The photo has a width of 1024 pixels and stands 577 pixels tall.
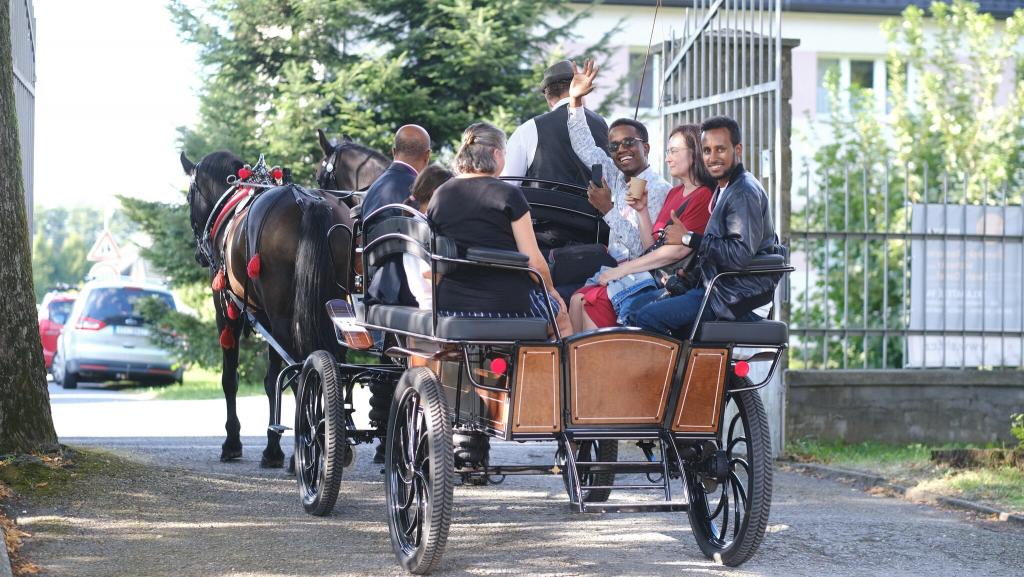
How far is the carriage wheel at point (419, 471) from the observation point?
18.8 ft

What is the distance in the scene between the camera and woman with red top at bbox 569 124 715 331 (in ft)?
20.1

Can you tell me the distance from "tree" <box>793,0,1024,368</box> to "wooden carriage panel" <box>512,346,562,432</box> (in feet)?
18.0

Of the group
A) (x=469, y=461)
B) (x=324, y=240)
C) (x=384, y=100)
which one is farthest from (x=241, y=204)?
(x=384, y=100)

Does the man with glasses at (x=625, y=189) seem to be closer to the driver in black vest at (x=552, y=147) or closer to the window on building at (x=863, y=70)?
the driver in black vest at (x=552, y=147)

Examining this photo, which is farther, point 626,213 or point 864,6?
point 864,6

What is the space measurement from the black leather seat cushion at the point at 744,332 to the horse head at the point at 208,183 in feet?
19.4

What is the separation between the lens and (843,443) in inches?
426

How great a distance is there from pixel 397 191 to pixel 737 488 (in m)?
2.86

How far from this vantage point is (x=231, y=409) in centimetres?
1016

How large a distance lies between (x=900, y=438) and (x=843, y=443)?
504mm

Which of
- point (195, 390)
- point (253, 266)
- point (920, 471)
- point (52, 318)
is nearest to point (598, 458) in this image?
point (253, 266)

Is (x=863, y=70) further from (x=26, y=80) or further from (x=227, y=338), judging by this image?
(x=26, y=80)

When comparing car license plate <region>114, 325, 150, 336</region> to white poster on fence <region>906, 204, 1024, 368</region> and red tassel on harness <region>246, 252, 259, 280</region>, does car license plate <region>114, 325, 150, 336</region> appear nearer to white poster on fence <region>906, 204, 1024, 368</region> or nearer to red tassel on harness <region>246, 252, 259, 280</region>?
red tassel on harness <region>246, 252, 259, 280</region>

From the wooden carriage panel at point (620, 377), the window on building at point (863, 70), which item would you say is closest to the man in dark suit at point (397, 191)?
the wooden carriage panel at point (620, 377)
